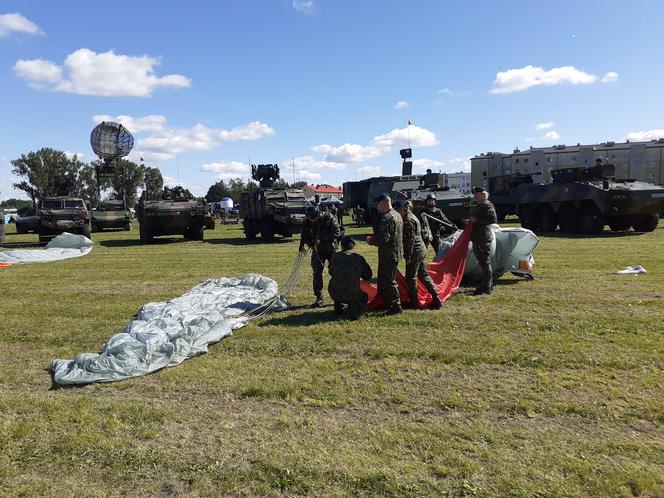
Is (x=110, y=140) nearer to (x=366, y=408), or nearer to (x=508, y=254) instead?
(x=508, y=254)

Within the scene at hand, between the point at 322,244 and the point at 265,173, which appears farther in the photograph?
the point at 265,173

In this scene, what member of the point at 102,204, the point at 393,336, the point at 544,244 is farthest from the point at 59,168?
the point at 393,336

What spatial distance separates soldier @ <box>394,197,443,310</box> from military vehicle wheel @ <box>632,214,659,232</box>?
14.2 m

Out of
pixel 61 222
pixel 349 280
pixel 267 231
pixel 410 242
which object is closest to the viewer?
pixel 349 280

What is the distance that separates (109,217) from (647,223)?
24591 mm

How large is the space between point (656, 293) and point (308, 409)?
599 cm

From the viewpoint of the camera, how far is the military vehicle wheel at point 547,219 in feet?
64.8

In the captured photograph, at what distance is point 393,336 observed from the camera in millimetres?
5832

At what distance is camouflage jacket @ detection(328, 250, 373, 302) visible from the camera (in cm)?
663

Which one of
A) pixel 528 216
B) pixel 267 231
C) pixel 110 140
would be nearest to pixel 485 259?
pixel 267 231

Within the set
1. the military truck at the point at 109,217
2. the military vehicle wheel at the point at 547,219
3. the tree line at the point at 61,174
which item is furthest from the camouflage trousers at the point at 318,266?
the tree line at the point at 61,174

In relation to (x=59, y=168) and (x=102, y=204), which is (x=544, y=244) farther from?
(x=59, y=168)

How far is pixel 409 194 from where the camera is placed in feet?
66.1

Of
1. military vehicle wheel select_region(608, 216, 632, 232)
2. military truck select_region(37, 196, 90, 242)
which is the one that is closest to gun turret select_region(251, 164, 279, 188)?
military truck select_region(37, 196, 90, 242)
